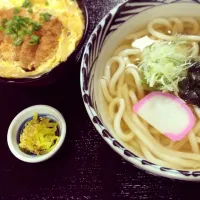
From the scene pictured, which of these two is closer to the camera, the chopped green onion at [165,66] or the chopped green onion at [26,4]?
the chopped green onion at [165,66]

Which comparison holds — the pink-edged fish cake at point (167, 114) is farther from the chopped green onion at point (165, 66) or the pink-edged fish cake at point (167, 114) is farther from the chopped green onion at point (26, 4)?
the chopped green onion at point (26, 4)

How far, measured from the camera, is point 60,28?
1840 mm

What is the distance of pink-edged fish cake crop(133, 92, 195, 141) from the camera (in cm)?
161

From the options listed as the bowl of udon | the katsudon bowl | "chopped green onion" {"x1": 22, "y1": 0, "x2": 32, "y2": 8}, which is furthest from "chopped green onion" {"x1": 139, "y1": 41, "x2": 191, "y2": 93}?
"chopped green onion" {"x1": 22, "y1": 0, "x2": 32, "y2": 8}

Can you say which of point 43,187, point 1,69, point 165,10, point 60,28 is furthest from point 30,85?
point 165,10

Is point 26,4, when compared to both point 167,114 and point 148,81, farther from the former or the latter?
point 167,114

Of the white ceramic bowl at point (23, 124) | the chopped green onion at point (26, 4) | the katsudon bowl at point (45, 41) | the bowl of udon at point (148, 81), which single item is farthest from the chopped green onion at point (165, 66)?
the chopped green onion at point (26, 4)

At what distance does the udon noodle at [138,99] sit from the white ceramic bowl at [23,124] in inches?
9.4

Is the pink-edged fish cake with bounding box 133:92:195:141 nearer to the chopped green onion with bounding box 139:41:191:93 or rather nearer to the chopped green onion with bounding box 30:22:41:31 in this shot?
the chopped green onion with bounding box 139:41:191:93

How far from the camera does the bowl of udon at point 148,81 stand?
1.60m

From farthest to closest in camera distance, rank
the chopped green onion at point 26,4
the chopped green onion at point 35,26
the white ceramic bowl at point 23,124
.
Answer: the chopped green onion at point 26,4 < the chopped green onion at point 35,26 < the white ceramic bowl at point 23,124

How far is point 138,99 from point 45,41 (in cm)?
51

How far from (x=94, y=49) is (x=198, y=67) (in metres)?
0.47

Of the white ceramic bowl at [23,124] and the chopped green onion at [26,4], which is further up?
the chopped green onion at [26,4]
